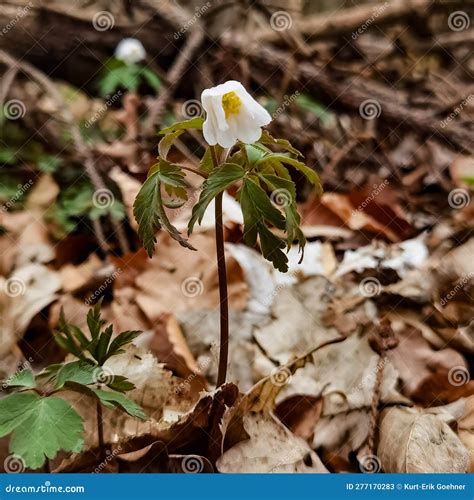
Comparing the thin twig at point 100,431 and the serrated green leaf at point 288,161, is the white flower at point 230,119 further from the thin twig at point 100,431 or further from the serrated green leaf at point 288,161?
the thin twig at point 100,431

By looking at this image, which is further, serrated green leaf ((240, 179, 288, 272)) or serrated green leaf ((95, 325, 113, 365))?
serrated green leaf ((95, 325, 113, 365))

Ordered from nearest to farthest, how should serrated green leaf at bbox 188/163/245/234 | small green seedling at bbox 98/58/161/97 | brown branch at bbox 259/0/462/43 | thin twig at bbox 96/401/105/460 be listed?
1. serrated green leaf at bbox 188/163/245/234
2. thin twig at bbox 96/401/105/460
3. small green seedling at bbox 98/58/161/97
4. brown branch at bbox 259/0/462/43

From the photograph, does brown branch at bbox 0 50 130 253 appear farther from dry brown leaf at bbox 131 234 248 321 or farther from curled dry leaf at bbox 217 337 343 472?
curled dry leaf at bbox 217 337 343 472

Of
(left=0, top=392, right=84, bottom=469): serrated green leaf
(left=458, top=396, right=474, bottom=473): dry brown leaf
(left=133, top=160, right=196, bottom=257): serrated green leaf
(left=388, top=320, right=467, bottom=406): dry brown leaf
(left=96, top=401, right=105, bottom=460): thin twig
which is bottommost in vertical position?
(left=458, top=396, right=474, bottom=473): dry brown leaf

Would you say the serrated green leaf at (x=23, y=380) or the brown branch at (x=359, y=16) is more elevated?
the brown branch at (x=359, y=16)

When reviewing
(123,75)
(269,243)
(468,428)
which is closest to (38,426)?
(269,243)

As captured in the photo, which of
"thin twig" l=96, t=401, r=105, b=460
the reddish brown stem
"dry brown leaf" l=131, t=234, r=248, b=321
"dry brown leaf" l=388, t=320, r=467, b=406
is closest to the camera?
the reddish brown stem

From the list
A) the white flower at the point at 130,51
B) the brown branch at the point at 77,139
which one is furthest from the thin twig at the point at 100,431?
the white flower at the point at 130,51

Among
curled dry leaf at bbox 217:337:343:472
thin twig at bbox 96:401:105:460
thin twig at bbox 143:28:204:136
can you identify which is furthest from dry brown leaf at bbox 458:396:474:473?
thin twig at bbox 143:28:204:136
